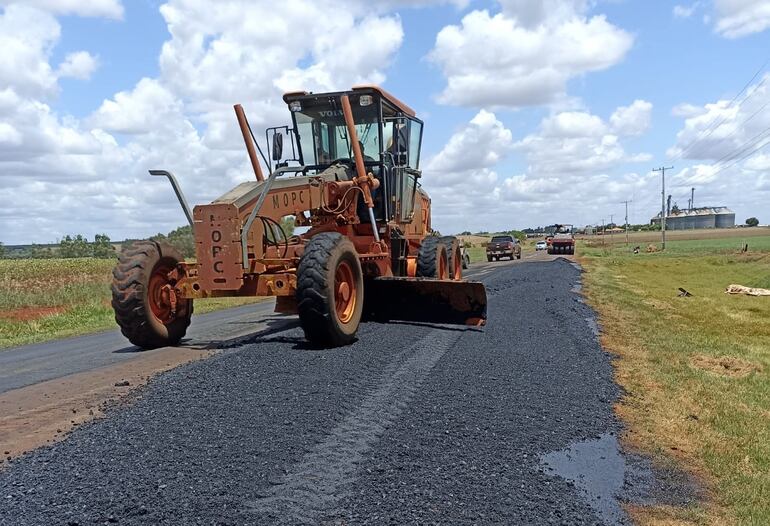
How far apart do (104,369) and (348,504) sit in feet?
17.0

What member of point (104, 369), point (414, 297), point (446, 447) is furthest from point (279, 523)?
point (414, 297)

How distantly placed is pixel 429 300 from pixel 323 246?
2.53 m

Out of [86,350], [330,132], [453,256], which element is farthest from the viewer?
[453,256]

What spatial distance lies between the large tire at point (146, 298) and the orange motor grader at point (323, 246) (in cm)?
2

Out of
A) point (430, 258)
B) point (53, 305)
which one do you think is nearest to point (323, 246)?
point (430, 258)

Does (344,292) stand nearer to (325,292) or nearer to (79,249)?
(325,292)

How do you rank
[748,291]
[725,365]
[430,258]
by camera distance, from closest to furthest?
[725,365] < [430,258] < [748,291]

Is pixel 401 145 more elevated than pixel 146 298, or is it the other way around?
pixel 401 145

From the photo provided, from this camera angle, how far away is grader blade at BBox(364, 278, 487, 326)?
32.2ft

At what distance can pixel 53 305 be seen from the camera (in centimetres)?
2003

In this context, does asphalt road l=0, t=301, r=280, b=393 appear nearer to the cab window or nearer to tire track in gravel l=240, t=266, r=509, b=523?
tire track in gravel l=240, t=266, r=509, b=523

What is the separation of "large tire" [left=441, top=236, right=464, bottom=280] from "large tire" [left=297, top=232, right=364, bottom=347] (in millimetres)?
4731

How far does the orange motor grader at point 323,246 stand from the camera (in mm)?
7973

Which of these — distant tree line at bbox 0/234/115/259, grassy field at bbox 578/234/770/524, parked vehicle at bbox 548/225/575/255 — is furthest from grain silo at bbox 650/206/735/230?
grassy field at bbox 578/234/770/524
